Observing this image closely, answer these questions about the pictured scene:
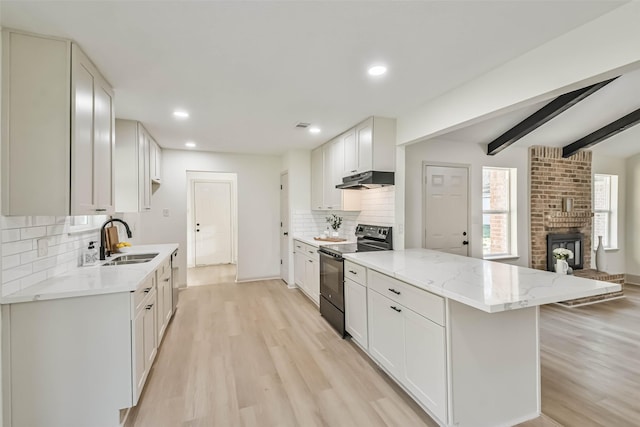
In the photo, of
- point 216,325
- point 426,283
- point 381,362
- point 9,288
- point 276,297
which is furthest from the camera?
point 276,297

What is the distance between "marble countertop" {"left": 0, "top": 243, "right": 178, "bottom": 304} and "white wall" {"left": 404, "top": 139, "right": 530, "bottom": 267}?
10.0 ft

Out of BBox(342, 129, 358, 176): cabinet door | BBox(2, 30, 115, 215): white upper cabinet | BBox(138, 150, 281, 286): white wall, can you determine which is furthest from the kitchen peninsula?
BBox(138, 150, 281, 286): white wall

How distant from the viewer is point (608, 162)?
5328 millimetres

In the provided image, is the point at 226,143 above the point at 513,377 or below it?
above

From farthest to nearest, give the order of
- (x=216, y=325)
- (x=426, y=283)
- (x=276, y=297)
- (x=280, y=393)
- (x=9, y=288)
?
(x=276, y=297) < (x=216, y=325) < (x=280, y=393) < (x=426, y=283) < (x=9, y=288)

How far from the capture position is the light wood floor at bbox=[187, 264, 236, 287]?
5.35m

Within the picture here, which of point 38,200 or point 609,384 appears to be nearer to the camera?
point 38,200

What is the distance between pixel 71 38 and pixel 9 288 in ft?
4.99

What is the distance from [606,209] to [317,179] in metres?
5.54

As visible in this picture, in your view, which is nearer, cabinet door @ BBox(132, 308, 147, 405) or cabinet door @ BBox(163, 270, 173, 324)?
cabinet door @ BBox(132, 308, 147, 405)

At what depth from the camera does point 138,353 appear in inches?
76.1

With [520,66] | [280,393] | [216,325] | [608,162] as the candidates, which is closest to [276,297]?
[216,325]

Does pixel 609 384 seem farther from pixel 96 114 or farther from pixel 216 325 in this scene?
pixel 96 114

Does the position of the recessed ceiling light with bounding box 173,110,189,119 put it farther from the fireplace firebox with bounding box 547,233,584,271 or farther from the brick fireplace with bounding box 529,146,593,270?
the fireplace firebox with bounding box 547,233,584,271
